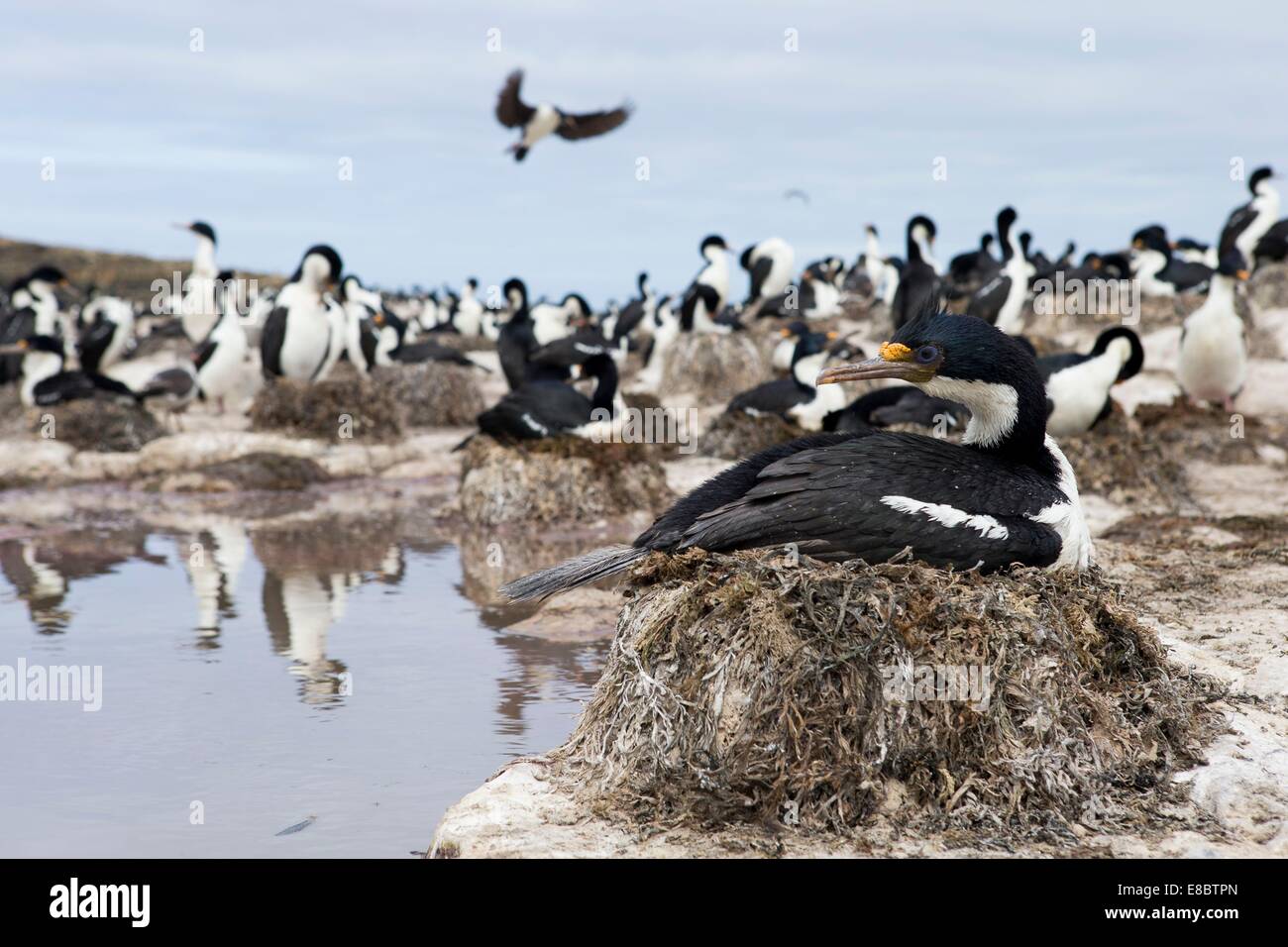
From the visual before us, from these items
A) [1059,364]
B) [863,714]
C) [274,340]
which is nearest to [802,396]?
[1059,364]

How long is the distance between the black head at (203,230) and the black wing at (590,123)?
866 centimetres

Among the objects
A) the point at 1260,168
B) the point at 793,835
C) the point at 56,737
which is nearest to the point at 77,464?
the point at 56,737

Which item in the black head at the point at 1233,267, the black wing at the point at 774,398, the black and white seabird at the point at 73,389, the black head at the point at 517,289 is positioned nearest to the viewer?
the black wing at the point at 774,398

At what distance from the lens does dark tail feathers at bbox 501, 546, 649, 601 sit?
17.9ft

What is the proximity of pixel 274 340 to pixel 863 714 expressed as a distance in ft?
44.2

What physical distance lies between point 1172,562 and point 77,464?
12.7 m

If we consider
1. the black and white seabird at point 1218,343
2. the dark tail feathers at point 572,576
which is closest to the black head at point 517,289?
the black and white seabird at point 1218,343

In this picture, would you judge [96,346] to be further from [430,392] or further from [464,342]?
[464,342]

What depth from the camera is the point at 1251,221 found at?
26.4 meters

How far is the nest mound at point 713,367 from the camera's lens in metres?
19.3

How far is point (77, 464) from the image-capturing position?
53.6 ft

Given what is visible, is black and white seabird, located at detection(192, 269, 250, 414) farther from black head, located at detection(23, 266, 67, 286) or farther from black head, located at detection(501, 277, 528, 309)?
black head, located at detection(23, 266, 67, 286)

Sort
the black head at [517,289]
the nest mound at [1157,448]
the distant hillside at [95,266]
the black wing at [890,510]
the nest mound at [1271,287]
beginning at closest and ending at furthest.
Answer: the black wing at [890,510]
the nest mound at [1157,448]
the black head at [517,289]
the nest mound at [1271,287]
the distant hillside at [95,266]

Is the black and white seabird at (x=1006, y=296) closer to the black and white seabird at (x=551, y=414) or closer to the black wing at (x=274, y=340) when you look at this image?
the black and white seabird at (x=551, y=414)
